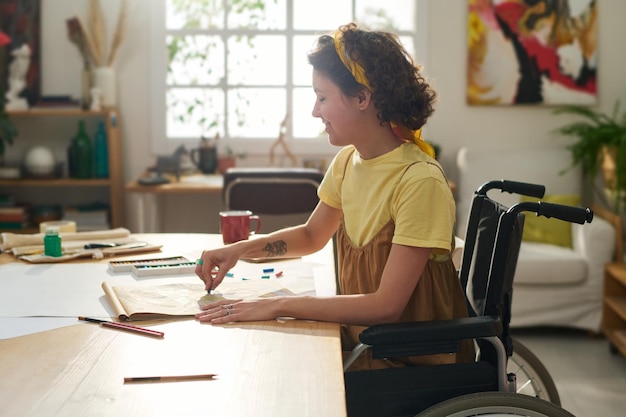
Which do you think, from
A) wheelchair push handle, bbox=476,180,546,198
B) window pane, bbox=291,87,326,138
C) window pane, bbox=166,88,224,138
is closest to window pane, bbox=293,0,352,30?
window pane, bbox=291,87,326,138

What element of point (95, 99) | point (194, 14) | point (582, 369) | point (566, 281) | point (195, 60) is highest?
point (194, 14)

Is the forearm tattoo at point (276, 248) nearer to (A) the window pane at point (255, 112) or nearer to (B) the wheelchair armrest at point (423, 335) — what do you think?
(B) the wheelchair armrest at point (423, 335)

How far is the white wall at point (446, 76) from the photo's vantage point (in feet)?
15.5

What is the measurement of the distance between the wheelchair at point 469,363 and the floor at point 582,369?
148 centimetres

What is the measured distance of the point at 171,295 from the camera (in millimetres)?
1639

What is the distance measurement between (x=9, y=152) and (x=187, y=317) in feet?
12.0

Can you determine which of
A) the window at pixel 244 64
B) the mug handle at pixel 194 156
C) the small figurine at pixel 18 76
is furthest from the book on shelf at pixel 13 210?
the mug handle at pixel 194 156

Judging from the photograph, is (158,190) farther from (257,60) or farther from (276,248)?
(276,248)

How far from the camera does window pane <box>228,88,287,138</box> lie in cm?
488

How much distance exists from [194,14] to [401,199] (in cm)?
347

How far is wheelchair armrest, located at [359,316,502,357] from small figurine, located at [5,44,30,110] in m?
3.59

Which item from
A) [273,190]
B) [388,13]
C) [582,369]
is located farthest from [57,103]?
[582,369]

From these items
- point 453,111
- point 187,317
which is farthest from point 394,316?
point 453,111

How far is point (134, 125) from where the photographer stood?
4852 millimetres
